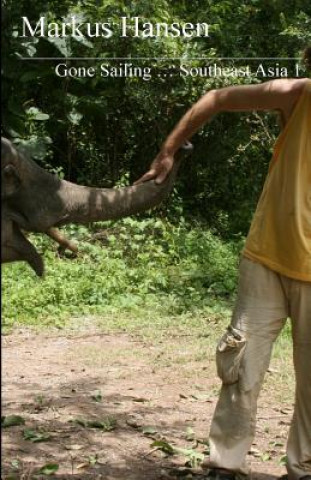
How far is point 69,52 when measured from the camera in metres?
9.80

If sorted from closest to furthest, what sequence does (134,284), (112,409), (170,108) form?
(112,409) < (134,284) < (170,108)

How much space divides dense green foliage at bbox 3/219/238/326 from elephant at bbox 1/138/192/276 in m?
4.25

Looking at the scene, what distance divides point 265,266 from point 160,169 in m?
0.62

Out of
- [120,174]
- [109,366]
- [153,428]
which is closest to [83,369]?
[109,366]

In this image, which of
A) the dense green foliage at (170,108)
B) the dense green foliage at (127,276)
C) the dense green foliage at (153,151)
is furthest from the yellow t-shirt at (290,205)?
the dense green foliage at (170,108)

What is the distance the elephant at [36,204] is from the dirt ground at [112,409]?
1.40 metres

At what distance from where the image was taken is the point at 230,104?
3.56 metres

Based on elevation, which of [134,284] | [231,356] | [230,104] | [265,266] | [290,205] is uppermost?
[230,104]

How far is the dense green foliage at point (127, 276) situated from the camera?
7.55 metres

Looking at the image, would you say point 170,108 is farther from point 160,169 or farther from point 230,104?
point 160,169

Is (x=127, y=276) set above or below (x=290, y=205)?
below

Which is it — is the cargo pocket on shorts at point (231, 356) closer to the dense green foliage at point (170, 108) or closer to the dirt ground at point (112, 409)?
the dirt ground at point (112, 409)

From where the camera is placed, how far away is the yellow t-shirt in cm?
348

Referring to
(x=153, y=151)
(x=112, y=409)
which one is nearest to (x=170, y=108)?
(x=153, y=151)
